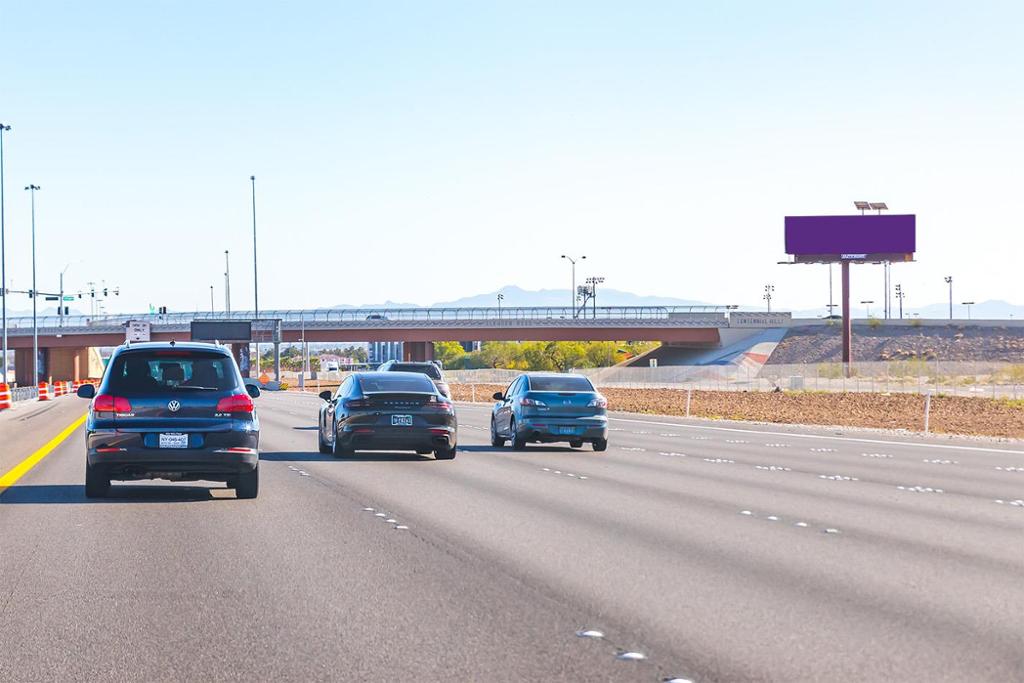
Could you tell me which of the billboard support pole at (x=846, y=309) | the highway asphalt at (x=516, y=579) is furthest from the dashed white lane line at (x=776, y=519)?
the billboard support pole at (x=846, y=309)

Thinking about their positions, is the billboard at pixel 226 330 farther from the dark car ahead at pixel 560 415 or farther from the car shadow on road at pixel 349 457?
the car shadow on road at pixel 349 457

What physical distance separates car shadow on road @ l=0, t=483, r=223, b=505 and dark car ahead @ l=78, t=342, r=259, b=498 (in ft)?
1.19

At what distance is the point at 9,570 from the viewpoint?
10.7 meters

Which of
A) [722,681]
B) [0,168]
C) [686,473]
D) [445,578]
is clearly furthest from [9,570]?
[0,168]

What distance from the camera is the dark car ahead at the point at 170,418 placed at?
621 inches

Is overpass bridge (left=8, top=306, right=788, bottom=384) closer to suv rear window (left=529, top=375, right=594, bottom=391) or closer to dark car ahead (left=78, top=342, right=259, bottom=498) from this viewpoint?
suv rear window (left=529, top=375, right=594, bottom=391)

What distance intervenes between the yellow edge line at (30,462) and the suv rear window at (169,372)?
284cm

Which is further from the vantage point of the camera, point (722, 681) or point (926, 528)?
point (926, 528)

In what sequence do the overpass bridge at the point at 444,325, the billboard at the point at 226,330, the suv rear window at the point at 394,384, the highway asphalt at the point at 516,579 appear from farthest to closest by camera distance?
1. the overpass bridge at the point at 444,325
2. the billboard at the point at 226,330
3. the suv rear window at the point at 394,384
4. the highway asphalt at the point at 516,579

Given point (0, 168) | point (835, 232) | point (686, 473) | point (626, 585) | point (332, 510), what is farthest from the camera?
point (835, 232)

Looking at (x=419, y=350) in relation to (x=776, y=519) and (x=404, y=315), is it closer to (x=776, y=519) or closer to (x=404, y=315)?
(x=404, y=315)

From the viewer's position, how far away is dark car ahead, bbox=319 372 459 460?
75.5 feet

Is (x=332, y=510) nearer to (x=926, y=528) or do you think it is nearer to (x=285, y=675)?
(x=926, y=528)

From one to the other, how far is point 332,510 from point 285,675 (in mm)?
8156
